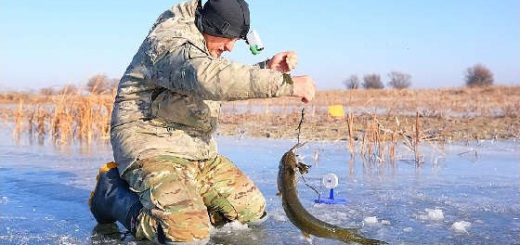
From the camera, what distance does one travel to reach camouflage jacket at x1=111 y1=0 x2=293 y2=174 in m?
3.58

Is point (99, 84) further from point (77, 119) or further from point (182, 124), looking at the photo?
point (182, 124)

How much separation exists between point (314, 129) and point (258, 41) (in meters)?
8.73

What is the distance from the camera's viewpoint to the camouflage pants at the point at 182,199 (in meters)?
3.73

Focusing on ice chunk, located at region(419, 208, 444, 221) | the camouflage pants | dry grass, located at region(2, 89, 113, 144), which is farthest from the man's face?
dry grass, located at region(2, 89, 113, 144)

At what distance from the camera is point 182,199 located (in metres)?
3.82

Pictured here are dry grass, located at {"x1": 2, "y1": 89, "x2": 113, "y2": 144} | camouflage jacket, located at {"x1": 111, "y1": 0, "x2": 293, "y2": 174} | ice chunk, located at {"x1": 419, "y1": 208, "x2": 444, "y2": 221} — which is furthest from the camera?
dry grass, located at {"x1": 2, "y1": 89, "x2": 113, "y2": 144}

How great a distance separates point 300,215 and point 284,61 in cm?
114

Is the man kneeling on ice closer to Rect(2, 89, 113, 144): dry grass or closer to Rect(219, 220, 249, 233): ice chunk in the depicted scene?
Rect(219, 220, 249, 233): ice chunk

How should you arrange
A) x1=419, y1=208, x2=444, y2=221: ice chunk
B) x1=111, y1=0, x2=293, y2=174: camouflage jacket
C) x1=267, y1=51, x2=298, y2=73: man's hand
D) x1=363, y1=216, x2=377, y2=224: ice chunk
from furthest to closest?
x1=419, y1=208, x2=444, y2=221: ice chunk < x1=363, y1=216, x2=377, y2=224: ice chunk < x1=267, y1=51, x2=298, y2=73: man's hand < x1=111, y1=0, x2=293, y2=174: camouflage jacket

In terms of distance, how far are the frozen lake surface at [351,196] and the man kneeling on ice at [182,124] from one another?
22 centimetres

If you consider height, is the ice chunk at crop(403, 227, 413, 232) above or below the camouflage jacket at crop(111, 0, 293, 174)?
below

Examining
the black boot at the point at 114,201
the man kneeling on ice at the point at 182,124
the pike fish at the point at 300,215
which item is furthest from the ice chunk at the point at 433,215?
the black boot at the point at 114,201

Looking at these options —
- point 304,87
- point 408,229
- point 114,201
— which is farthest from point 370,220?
point 114,201

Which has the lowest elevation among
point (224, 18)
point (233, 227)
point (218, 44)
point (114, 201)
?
point (233, 227)
